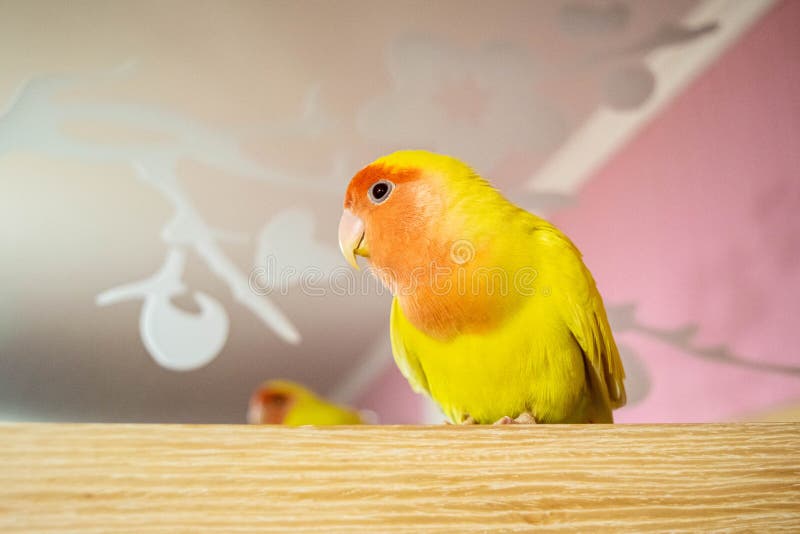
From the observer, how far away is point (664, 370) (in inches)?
57.9

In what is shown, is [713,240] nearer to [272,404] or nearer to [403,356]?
[403,356]

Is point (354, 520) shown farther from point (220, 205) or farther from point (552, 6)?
point (220, 205)

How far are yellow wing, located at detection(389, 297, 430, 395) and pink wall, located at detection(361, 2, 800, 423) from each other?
2.43 ft

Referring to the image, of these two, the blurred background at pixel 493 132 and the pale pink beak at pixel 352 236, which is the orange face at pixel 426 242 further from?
the blurred background at pixel 493 132

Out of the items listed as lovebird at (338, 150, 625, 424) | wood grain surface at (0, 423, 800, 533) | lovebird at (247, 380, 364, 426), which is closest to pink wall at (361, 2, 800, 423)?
lovebird at (247, 380, 364, 426)

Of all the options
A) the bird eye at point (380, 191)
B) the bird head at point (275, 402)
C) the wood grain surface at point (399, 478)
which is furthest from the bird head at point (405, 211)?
the bird head at point (275, 402)

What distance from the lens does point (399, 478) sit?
0.39 m

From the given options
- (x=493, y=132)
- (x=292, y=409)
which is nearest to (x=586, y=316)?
(x=493, y=132)

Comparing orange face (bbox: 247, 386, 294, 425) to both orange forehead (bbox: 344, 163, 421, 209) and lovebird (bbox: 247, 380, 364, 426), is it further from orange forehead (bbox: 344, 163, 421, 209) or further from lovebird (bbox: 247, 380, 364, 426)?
orange forehead (bbox: 344, 163, 421, 209)

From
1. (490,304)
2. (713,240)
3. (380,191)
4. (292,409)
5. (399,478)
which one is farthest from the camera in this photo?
(292,409)

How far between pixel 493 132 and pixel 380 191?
2.60 ft

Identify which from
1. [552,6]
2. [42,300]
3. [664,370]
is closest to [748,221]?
[664,370]

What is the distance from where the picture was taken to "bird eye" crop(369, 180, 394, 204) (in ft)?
2.40

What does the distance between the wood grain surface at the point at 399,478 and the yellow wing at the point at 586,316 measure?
0.21 metres
